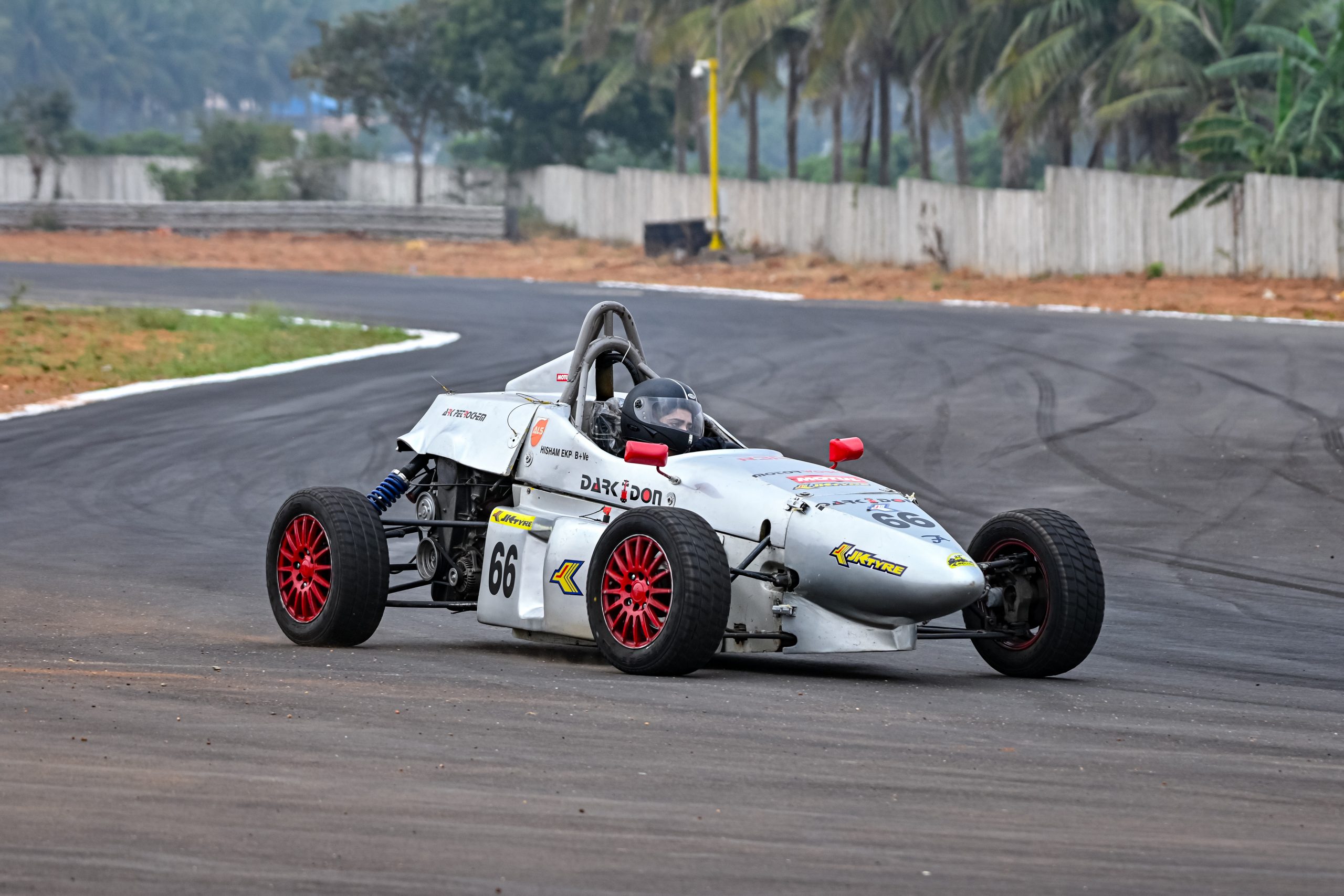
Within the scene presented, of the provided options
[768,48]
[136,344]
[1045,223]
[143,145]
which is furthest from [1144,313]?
[143,145]

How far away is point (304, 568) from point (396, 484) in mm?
995

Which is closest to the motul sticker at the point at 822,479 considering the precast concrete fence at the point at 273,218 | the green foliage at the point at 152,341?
the green foliage at the point at 152,341

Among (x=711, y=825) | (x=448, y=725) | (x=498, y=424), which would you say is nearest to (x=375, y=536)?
(x=498, y=424)

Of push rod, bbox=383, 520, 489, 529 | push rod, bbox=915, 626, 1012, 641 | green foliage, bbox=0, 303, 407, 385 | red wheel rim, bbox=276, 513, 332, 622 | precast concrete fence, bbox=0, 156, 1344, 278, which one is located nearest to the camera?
push rod, bbox=915, 626, 1012, 641

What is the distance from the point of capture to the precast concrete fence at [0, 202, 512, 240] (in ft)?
182

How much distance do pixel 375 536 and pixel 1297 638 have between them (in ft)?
17.4

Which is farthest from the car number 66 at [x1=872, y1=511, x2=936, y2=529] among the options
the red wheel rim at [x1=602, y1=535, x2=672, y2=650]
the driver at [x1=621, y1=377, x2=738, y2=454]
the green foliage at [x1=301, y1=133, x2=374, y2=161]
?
the green foliage at [x1=301, y1=133, x2=374, y2=161]

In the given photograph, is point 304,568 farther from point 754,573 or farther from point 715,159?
point 715,159

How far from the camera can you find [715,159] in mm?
46250

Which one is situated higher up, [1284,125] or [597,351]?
[1284,125]

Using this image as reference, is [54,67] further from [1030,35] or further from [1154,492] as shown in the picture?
[1154,492]

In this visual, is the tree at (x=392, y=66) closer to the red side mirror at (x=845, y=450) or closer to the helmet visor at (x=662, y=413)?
the helmet visor at (x=662, y=413)

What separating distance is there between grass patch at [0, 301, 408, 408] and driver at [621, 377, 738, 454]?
13.3 m

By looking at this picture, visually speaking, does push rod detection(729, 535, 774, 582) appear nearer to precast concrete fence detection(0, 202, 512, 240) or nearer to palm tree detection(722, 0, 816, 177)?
palm tree detection(722, 0, 816, 177)
